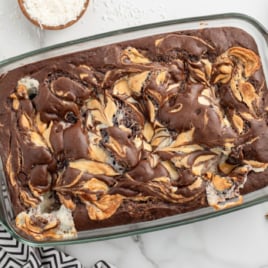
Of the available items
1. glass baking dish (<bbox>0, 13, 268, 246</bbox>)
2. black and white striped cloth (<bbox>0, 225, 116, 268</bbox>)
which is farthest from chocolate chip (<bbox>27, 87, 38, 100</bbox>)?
black and white striped cloth (<bbox>0, 225, 116, 268</bbox>)

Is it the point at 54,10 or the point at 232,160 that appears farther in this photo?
the point at 54,10

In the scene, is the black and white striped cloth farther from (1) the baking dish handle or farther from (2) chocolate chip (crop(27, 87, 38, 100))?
(2) chocolate chip (crop(27, 87, 38, 100))

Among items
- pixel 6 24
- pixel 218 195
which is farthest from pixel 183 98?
pixel 6 24

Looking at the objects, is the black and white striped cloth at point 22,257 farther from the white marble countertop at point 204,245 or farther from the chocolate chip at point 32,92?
the chocolate chip at point 32,92

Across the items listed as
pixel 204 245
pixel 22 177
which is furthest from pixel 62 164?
pixel 204 245

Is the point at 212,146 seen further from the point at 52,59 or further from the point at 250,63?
the point at 52,59

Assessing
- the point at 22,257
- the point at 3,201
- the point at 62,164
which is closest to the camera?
the point at 62,164

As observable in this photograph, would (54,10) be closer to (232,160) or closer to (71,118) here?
(71,118)
